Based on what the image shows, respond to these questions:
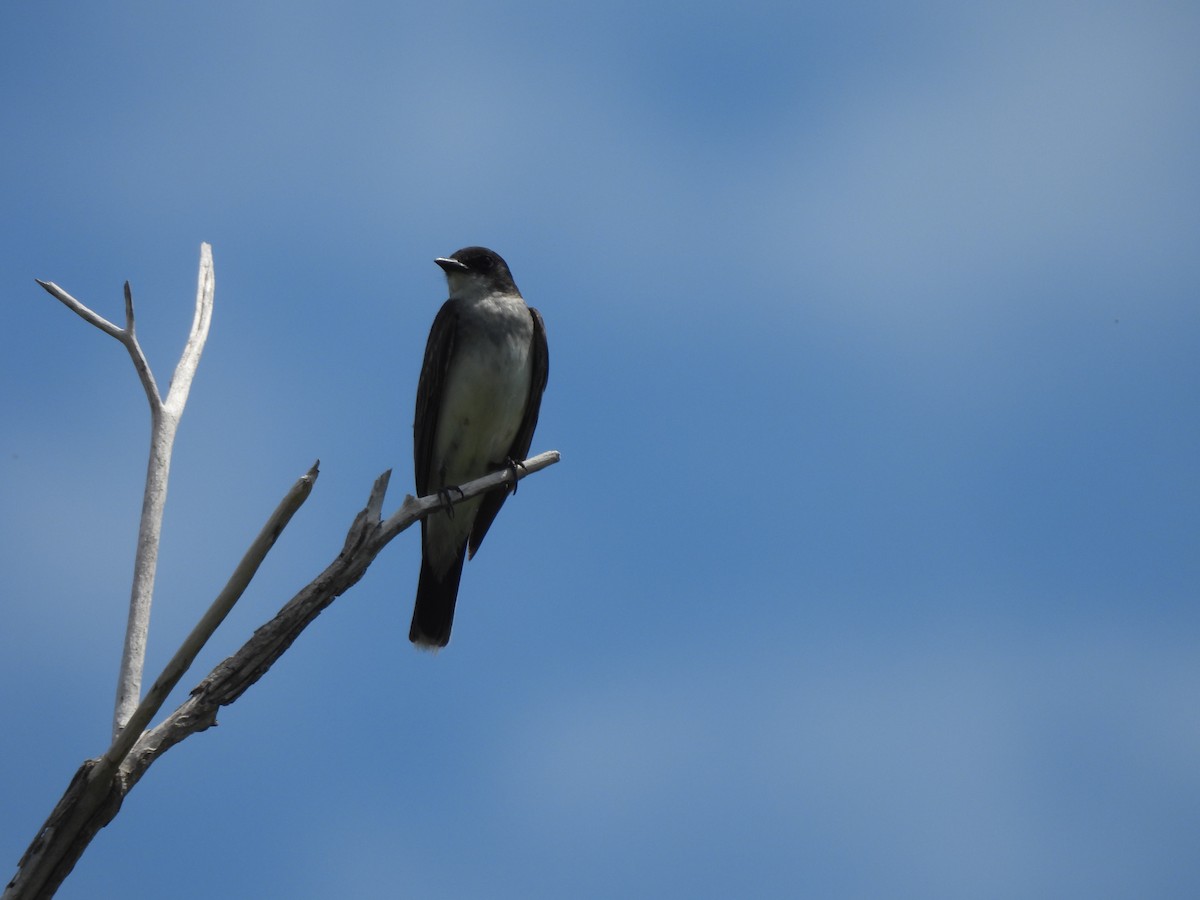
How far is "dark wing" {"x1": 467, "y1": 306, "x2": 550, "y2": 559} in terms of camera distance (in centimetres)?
862

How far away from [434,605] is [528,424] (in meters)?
1.41

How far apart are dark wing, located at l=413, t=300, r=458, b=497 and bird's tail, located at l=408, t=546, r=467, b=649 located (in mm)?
561

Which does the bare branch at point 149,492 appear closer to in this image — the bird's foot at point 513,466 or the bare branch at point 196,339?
the bare branch at point 196,339

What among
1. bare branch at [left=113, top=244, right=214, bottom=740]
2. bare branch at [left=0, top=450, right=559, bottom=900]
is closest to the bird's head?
bare branch at [left=113, top=244, right=214, bottom=740]

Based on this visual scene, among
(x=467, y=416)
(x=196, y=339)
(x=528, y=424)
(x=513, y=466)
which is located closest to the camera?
(x=196, y=339)

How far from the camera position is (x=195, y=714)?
5.33 m

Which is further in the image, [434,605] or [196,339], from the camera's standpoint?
[434,605]

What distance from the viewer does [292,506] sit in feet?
17.6

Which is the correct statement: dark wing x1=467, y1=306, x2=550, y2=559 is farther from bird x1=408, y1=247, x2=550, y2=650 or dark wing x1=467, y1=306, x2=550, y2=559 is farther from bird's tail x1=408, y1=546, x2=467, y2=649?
bird's tail x1=408, y1=546, x2=467, y2=649

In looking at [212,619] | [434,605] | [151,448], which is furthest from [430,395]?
[212,619]

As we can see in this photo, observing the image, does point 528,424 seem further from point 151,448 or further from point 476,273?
point 151,448

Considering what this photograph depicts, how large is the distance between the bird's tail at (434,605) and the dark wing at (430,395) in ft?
1.84

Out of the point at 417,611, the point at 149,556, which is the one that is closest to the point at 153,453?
the point at 149,556

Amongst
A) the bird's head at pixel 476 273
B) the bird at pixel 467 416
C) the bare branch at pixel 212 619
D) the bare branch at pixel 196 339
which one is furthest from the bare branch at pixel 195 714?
the bird's head at pixel 476 273
